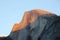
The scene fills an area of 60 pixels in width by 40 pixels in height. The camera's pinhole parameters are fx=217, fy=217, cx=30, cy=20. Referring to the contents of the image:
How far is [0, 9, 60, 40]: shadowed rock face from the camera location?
52.4 ft

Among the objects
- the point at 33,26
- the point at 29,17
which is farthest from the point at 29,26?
the point at 29,17

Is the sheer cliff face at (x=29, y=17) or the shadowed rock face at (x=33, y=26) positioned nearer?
the shadowed rock face at (x=33, y=26)

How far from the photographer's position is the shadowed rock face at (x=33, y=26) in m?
16.0

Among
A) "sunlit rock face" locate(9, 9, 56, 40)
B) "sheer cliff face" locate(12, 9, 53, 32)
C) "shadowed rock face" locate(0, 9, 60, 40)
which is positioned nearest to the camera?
"shadowed rock face" locate(0, 9, 60, 40)

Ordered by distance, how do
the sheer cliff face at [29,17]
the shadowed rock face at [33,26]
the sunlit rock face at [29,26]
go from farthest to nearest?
the sheer cliff face at [29,17] → the sunlit rock face at [29,26] → the shadowed rock face at [33,26]

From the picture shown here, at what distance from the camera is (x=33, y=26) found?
17438mm

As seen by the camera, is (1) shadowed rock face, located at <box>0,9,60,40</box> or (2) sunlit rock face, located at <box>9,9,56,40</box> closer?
(1) shadowed rock face, located at <box>0,9,60,40</box>

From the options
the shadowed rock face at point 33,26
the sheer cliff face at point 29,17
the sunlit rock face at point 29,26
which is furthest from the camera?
the sheer cliff face at point 29,17

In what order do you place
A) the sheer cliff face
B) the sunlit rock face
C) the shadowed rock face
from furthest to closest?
the sheer cliff face
the sunlit rock face
the shadowed rock face

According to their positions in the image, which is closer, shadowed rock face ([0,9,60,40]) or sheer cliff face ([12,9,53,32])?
shadowed rock face ([0,9,60,40])

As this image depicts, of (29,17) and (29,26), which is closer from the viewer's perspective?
(29,26)

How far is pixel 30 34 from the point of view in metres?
17.9

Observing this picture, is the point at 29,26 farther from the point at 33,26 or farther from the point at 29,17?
the point at 29,17

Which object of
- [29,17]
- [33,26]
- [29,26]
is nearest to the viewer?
[33,26]
